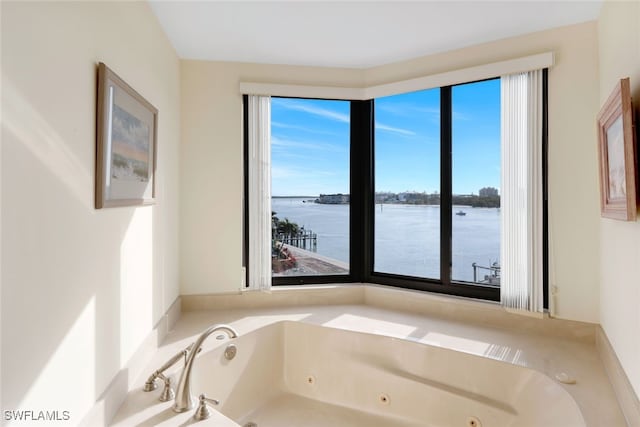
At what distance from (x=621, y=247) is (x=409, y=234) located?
53.9 inches

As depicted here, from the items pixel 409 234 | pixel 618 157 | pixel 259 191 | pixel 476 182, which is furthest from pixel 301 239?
pixel 618 157

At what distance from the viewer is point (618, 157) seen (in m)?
1.40

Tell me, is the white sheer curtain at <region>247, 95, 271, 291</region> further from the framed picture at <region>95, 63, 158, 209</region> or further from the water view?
the framed picture at <region>95, 63, 158, 209</region>

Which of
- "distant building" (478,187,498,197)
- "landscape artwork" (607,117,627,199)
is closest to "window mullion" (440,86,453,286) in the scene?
"distant building" (478,187,498,197)

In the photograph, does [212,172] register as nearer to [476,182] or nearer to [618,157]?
[476,182]

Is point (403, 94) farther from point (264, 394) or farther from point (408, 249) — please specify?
point (264, 394)

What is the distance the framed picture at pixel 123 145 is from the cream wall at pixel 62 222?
0.04 meters

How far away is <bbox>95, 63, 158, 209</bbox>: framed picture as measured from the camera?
134 centimetres

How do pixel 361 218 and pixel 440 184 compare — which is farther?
pixel 361 218

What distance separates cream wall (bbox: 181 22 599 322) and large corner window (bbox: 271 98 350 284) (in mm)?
264

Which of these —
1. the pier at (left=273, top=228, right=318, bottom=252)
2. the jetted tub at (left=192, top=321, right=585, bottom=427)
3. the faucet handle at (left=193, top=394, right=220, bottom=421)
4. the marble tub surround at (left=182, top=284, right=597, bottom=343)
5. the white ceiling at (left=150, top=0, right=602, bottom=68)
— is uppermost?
the white ceiling at (left=150, top=0, right=602, bottom=68)

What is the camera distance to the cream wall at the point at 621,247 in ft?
4.46

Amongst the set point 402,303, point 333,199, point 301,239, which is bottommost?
point 402,303

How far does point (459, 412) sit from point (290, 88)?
2.31 meters
